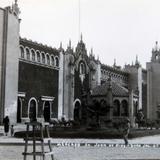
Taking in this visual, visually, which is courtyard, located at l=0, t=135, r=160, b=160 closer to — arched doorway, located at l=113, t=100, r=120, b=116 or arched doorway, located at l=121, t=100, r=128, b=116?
arched doorway, located at l=113, t=100, r=120, b=116

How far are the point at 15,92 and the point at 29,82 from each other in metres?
2.75

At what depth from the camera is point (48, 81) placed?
43.0 meters

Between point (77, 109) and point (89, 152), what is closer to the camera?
point (89, 152)

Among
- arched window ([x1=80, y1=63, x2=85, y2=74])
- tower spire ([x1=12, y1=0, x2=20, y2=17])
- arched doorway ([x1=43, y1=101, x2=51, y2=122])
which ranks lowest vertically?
arched doorway ([x1=43, y1=101, x2=51, y2=122])

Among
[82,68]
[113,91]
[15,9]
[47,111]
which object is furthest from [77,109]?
[15,9]

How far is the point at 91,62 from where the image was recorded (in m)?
52.5

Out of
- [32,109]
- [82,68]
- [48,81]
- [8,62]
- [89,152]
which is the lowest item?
[89,152]

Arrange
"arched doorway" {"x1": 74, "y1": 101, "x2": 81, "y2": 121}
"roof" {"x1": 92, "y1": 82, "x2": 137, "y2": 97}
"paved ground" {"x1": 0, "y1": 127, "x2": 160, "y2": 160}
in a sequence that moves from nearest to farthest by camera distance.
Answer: "paved ground" {"x1": 0, "y1": 127, "x2": 160, "y2": 160} → "roof" {"x1": 92, "y1": 82, "x2": 137, "y2": 97} → "arched doorway" {"x1": 74, "y1": 101, "x2": 81, "y2": 121}

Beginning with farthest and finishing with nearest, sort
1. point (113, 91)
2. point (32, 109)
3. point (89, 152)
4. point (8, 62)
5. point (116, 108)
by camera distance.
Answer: point (113, 91) < point (116, 108) < point (32, 109) < point (8, 62) < point (89, 152)

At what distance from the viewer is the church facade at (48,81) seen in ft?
121

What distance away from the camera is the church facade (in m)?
36.8

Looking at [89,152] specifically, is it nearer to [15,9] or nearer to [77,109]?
[15,9]

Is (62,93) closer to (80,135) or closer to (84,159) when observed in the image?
(80,135)

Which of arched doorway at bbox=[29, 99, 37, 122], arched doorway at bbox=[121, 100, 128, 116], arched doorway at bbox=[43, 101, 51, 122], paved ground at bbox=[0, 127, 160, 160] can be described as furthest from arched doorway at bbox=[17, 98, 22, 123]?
paved ground at bbox=[0, 127, 160, 160]
